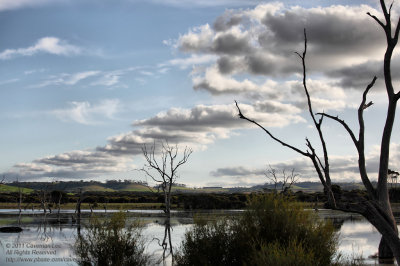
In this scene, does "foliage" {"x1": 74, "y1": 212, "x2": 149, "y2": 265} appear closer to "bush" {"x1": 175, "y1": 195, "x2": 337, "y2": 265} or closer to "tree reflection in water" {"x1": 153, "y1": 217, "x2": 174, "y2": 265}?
"bush" {"x1": 175, "y1": 195, "x2": 337, "y2": 265}

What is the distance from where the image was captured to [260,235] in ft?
39.7

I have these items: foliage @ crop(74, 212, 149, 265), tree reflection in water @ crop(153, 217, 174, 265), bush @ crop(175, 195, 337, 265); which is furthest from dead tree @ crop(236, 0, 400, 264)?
tree reflection in water @ crop(153, 217, 174, 265)

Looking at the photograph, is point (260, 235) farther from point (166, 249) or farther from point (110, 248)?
point (166, 249)

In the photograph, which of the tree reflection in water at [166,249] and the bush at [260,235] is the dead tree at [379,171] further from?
the tree reflection in water at [166,249]

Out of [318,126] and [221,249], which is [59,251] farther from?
[318,126]

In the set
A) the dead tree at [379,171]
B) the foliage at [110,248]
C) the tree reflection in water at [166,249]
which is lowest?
the tree reflection in water at [166,249]

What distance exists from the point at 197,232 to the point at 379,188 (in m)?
6.42

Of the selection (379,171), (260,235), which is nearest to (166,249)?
(260,235)

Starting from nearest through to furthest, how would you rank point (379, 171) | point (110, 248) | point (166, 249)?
1. point (379, 171)
2. point (110, 248)
3. point (166, 249)

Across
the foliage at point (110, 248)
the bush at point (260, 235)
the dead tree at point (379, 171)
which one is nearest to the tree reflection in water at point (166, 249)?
the foliage at point (110, 248)

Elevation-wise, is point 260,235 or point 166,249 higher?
point 260,235

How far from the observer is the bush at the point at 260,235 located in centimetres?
1141

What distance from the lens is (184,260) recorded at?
1352 centimetres

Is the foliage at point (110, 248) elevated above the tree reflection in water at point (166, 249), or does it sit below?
above
